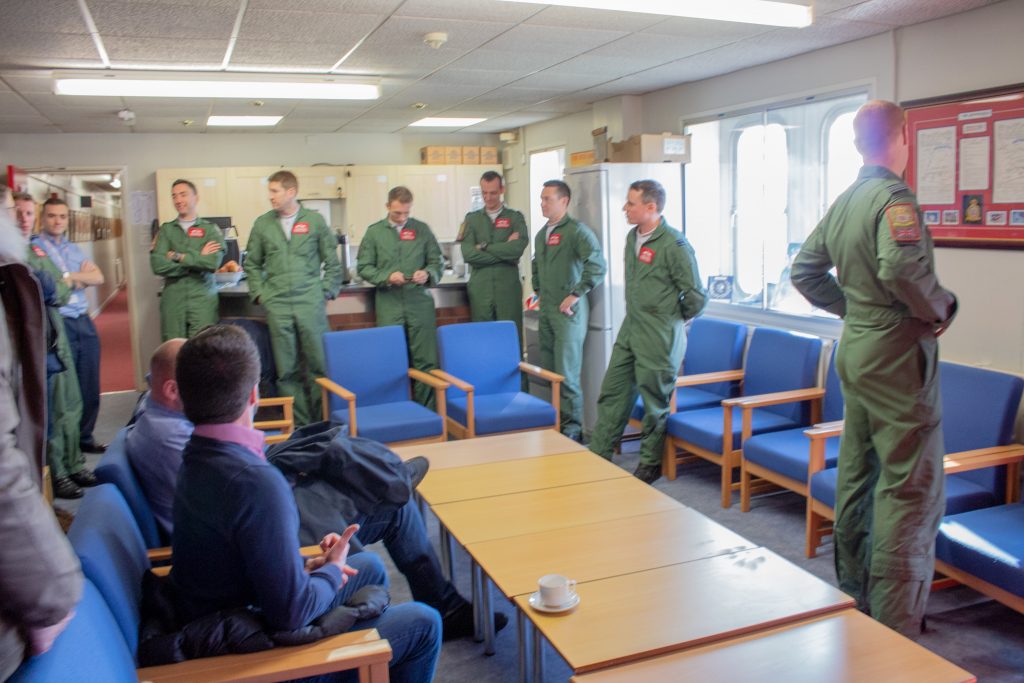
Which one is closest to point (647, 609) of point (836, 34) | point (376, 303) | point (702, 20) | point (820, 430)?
point (820, 430)

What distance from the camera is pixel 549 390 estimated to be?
575cm

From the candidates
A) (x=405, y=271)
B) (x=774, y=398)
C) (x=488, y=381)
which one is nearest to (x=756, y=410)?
(x=774, y=398)

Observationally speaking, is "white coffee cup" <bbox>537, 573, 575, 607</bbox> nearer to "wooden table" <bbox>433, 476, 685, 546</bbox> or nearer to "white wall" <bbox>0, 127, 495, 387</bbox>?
"wooden table" <bbox>433, 476, 685, 546</bbox>

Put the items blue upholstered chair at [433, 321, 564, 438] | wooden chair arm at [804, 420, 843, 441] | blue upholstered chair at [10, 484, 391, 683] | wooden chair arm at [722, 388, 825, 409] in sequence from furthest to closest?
blue upholstered chair at [433, 321, 564, 438], wooden chair arm at [722, 388, 825, 409], wooden chair arm at [804, 420, 843, 441], blue upholstered chair at [10, 484, 391, 683]

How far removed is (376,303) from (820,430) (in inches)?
133

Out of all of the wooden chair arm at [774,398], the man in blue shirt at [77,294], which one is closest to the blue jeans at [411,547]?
the wooden chair arm at [774,398]

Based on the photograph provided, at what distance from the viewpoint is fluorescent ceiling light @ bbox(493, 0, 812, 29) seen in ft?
11.8

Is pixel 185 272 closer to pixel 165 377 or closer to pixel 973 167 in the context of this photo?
pixel 165 377

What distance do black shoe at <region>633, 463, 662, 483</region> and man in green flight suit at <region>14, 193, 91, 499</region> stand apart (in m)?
2.98

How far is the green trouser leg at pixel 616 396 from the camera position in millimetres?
4793

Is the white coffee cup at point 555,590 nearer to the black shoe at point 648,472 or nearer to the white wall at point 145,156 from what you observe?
the black shoe at point 648,472

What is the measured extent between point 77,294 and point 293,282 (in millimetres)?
1304

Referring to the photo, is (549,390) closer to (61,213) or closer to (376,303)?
(376,303)

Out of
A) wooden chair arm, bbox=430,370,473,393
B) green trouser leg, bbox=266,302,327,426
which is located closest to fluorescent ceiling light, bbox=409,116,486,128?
green trouser leg, bbox=266,302,327,426
